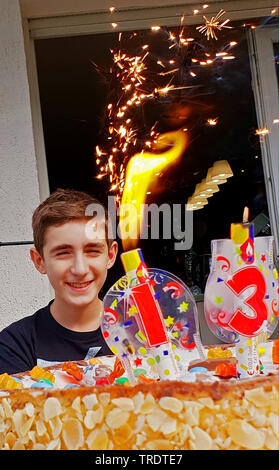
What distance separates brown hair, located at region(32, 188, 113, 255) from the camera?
124 cm

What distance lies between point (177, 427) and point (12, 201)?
2052mm

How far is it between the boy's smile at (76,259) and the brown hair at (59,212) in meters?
0.02

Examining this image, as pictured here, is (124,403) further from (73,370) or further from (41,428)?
(73,370)

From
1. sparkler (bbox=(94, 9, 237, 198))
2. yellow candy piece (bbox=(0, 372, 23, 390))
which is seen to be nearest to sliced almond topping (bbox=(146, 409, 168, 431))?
yellow candy piece (bbox=(0, 372, 23, 390))

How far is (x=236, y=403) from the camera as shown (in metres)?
0.72

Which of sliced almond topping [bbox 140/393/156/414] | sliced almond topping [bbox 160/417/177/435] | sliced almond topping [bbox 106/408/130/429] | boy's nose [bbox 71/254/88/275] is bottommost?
sliced almond topping [bbox 160/417/177/435]

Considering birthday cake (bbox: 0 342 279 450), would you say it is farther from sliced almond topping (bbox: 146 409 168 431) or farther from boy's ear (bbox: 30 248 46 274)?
boy's ear (bbox: 30 248 46 274)

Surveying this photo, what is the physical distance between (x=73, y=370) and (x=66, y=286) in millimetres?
281

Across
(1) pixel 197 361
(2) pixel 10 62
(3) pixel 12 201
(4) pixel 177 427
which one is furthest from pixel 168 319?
(2) pixel 10 62

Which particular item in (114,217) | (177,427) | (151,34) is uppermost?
(151,34)

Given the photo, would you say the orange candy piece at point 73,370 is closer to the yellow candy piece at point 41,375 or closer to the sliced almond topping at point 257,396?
the yellow candy piece at point 41,375

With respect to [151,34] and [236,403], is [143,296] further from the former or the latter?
[151,34]

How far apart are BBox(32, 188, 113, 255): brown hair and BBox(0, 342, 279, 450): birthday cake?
52 centimetres

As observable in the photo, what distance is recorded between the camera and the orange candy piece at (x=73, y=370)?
0.95m
